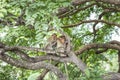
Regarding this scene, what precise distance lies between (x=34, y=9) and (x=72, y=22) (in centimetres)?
282

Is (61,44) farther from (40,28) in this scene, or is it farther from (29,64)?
(40,28)

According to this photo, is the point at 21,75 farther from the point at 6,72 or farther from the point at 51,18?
the point at 51,18

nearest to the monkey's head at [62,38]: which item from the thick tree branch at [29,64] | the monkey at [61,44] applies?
the monkey at [61,44]

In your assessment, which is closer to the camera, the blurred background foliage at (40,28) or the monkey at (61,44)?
the blurred background foliage at (40,28)

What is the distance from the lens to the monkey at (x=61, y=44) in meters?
3.32

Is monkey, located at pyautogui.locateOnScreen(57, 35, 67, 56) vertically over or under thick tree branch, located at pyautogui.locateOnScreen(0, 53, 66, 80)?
over

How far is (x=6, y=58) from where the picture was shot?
11.1 ft

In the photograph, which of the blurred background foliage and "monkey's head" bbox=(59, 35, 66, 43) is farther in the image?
"monkey's head" bbox=(59, 35, 66, 43)

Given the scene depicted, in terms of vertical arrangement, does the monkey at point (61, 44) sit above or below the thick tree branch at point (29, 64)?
above

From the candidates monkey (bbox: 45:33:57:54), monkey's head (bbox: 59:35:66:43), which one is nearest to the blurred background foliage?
monkey (bbox: 45:33:57:54)

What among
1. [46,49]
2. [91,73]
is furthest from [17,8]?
[91,73]

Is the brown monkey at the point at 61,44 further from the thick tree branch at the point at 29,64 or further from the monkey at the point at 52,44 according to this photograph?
the thick tree branch at the point at 29,64

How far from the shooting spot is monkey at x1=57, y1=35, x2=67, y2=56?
3.32 meters

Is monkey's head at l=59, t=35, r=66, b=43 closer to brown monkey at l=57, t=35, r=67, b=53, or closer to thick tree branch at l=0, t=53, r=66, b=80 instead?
brown monkey at l=57, t=35, r=67, b=53
